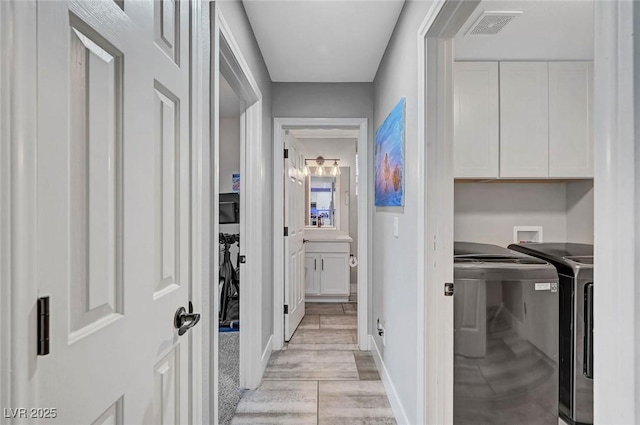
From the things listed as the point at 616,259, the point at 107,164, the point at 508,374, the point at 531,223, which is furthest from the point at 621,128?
the point at 531,223

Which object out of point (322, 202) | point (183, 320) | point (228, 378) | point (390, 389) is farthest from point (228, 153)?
point (183, 320)

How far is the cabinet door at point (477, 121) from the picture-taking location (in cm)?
240

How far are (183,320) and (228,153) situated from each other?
3.90m

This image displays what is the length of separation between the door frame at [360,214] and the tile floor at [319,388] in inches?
9.4

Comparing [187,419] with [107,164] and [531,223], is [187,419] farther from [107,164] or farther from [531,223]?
[531,223]

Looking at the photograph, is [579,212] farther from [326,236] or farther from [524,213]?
[326,236]

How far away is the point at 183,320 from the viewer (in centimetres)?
104

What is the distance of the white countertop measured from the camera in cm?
454

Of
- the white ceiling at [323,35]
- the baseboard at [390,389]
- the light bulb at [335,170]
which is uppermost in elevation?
the white ceiling at [323,35]

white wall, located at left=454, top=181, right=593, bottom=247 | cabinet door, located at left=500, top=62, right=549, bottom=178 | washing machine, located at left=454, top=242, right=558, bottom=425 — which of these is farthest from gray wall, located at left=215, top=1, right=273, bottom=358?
cabinet door, located at left=500, top=62, right=549, bottom=178

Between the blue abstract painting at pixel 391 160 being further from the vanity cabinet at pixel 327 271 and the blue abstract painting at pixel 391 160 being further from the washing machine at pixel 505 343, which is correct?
the vanity cabinet at pixel 327 271

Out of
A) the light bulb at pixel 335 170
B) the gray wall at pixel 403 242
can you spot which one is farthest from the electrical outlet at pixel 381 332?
the light bulb at pixel 335 170

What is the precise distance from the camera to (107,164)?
2.34 feet

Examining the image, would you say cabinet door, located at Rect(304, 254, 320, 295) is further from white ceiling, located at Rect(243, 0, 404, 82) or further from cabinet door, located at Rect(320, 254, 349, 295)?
white ceiling, located at Rect(243, 0, 404, 82)
